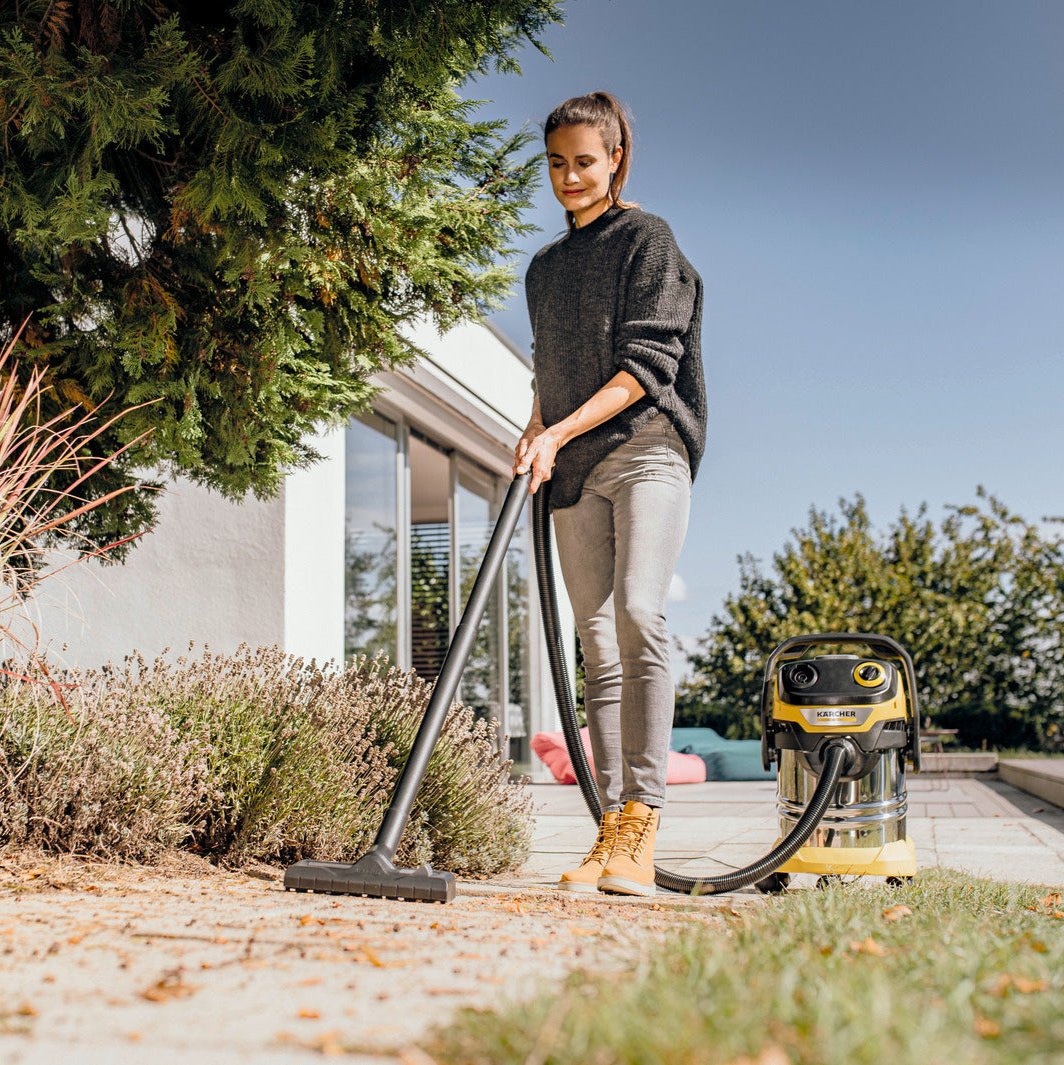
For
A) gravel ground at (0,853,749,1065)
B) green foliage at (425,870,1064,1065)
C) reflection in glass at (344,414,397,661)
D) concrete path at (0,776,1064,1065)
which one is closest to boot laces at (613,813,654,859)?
concrete path at (0,776,1064,1065)

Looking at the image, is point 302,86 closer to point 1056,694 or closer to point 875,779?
point 875,779

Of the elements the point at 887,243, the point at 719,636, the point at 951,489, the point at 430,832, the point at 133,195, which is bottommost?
the point at 430,832

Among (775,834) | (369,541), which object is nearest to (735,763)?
(369,541)

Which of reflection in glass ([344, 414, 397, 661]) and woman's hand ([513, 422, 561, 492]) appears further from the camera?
reflection in glass ([344, 414, 397, 661])

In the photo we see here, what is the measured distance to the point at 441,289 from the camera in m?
3.67

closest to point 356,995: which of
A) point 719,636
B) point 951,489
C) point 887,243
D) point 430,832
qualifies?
point 430,832

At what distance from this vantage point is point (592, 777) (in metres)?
2.94

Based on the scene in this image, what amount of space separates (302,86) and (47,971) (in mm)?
2171

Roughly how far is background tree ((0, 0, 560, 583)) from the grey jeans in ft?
3.60

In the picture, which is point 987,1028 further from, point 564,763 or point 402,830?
point 564,763

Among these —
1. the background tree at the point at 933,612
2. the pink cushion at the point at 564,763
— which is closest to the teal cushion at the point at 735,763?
the pink cushion at the point at 564,763

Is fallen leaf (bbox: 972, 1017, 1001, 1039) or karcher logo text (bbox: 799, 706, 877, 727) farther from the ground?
karcher logo text (bbox: 799, 706, 877, 727)

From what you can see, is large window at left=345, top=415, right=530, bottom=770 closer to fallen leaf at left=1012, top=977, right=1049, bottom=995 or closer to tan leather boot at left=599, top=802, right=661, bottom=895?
tan leather boot at left=599, top=802, right=661, bottom=895

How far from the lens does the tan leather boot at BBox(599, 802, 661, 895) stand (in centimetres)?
242
